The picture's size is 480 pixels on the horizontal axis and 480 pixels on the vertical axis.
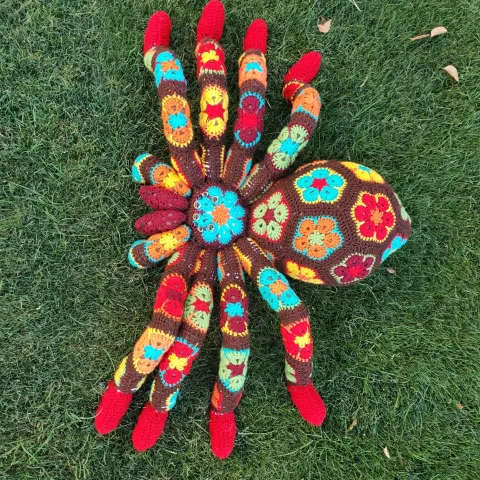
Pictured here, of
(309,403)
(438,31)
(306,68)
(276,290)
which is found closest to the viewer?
(276,290)

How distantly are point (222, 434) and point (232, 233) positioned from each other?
700 millimetres

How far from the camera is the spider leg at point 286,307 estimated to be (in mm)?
1618

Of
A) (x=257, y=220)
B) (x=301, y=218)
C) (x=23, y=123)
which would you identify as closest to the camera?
(x=301, y=218)

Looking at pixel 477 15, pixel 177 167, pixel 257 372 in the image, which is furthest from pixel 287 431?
pixel 477 15

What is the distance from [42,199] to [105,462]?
962 millimetres

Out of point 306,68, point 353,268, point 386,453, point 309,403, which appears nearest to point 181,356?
point 309,403

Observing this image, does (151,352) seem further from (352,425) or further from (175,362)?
(352,425)

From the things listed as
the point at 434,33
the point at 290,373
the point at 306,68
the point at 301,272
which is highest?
the point at 434,33

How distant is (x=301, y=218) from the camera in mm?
1558

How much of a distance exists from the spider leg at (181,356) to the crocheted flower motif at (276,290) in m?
0.18

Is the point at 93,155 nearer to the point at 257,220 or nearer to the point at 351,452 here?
the point at 257,220

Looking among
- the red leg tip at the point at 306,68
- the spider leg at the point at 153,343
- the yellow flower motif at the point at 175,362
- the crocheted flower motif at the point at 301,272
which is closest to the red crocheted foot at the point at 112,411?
the spider leg at the point at 153,343

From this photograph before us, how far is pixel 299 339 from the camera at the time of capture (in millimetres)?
1618

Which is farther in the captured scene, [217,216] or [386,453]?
[386,453]
